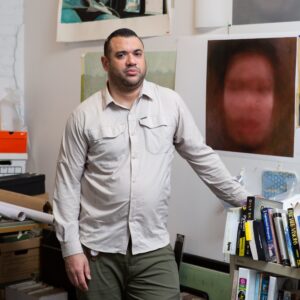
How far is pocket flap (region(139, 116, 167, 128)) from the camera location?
191 cm

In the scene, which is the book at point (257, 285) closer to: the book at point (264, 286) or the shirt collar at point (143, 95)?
the book at point (264, 286)

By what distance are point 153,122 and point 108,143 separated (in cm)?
18

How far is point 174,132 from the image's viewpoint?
1986mm

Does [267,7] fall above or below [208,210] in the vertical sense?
above

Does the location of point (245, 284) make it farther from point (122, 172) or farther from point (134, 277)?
point (122, 172)

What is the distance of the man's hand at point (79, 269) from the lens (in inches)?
74.4

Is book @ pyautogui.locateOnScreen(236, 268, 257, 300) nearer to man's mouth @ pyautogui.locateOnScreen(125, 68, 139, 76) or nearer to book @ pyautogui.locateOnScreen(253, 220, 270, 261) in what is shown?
book @ pyautogui.locateOnScreen(253, 220, 270, 261)

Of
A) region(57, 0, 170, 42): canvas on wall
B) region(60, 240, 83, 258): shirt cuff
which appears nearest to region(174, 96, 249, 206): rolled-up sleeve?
region(60, 240, 83, 258): shirt cuff

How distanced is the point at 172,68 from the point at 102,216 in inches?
37.5

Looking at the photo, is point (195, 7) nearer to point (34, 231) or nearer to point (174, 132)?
point (174, 132)

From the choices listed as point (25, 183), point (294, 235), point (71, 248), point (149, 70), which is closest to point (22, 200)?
point (25, 183)

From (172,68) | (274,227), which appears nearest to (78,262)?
(274,227)

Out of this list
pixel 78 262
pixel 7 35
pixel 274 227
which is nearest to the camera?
pixel 274 227

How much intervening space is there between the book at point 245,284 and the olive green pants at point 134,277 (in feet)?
0.78
